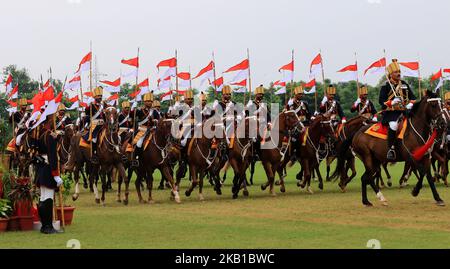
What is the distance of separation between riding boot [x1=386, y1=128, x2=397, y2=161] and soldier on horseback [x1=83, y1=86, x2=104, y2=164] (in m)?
8.54

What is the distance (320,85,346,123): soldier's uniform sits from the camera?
87.7 feet

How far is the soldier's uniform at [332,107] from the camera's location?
87.7 ft

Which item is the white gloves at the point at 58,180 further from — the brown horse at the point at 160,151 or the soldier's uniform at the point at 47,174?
the brown horse at the point at 160,151

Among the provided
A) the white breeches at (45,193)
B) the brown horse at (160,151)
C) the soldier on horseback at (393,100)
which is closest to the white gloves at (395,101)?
the soldier on horseback at (393,100)

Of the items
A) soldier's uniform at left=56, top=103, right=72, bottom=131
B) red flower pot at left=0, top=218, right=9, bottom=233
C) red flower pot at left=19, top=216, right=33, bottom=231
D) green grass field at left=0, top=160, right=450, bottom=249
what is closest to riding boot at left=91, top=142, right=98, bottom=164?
green grass field at left=0, top=160, right=450, bottom=249

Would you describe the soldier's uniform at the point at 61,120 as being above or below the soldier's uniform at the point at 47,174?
above

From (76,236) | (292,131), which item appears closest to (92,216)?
(76,236)

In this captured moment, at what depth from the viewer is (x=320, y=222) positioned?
1648 centimetres

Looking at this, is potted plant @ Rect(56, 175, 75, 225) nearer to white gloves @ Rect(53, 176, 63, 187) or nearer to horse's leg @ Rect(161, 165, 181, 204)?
white gloves @ Rect(53, 176, 63, 187)

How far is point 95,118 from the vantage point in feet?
80.2

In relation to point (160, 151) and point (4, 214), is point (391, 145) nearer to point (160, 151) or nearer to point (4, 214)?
point (160, 151)

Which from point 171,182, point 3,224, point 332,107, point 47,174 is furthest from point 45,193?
point 332,107

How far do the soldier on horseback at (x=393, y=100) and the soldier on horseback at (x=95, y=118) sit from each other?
27.9 feet
